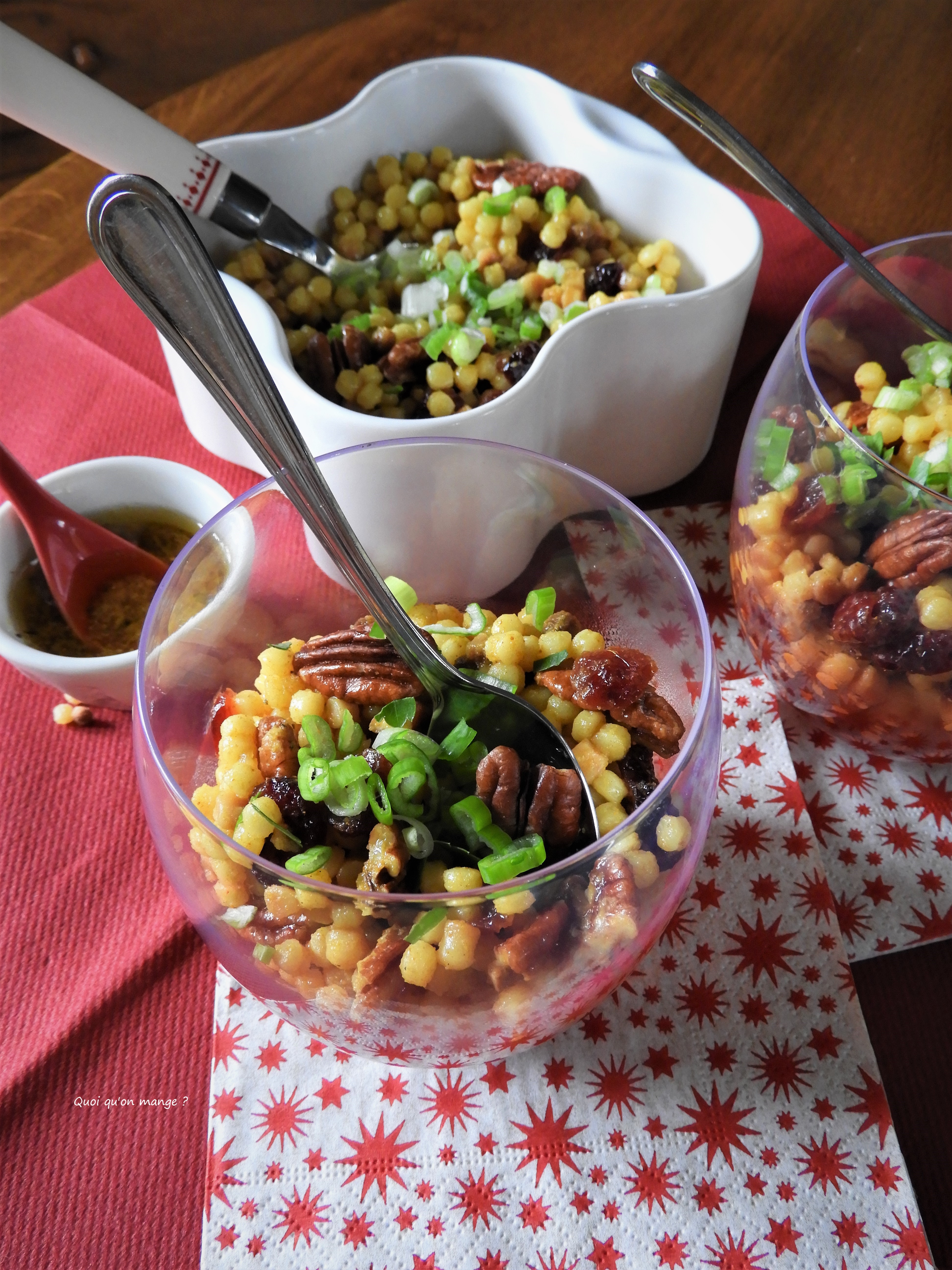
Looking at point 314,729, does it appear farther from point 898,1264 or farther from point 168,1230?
point 898,1264

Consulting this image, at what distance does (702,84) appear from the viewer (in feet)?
4.76

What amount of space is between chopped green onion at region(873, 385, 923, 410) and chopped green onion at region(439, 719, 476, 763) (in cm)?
46

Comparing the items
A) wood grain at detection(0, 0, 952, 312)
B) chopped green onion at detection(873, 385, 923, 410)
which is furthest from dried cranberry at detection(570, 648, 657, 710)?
wood grain at detection(0, 0, 952, 312)

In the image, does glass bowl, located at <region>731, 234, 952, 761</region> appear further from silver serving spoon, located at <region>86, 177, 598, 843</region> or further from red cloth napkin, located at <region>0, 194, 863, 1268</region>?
red cloth napkin, located at <region>0, 194, 863, 1268</region>

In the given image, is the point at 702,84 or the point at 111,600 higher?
the point at 702,84

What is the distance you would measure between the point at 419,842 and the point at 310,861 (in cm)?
7

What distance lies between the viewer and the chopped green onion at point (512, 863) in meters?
0.63

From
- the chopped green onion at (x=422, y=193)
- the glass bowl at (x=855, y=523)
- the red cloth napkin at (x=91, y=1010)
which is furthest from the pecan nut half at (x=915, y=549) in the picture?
the chopped green onion at (x=422, y=193)

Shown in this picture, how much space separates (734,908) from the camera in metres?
0.79

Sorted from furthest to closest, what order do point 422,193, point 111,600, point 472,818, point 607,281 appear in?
point 422,193 < point 607,281 < point 111,600 < point 472,818

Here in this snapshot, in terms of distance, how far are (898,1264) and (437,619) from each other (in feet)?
1.72

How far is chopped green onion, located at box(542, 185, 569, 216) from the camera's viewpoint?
113 cm

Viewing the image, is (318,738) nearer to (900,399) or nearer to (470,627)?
(470,627)

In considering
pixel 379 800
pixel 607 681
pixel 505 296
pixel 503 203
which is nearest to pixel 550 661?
pixel 607 681
